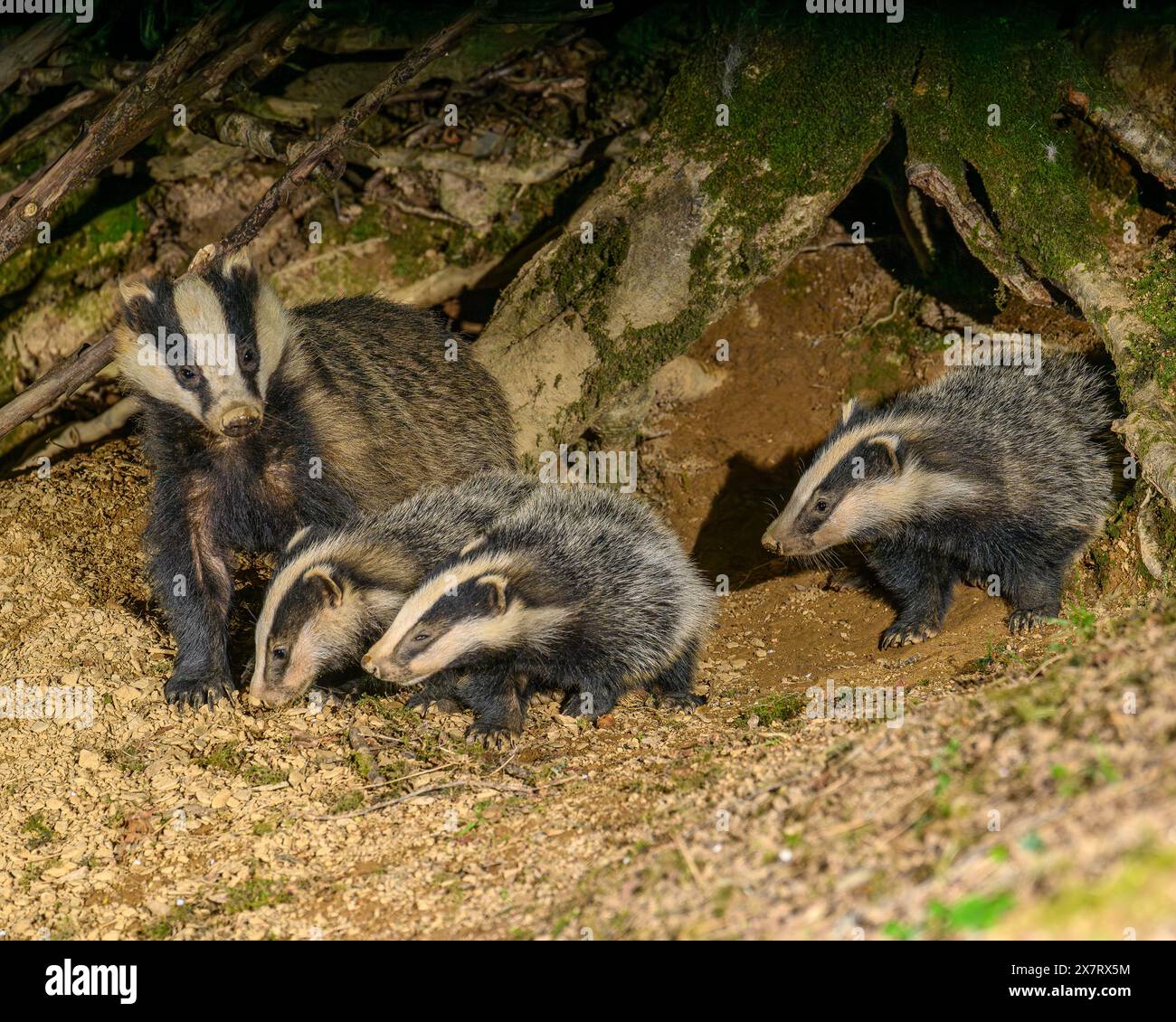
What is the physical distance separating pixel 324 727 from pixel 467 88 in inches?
187

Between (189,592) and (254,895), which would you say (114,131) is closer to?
(189,592)

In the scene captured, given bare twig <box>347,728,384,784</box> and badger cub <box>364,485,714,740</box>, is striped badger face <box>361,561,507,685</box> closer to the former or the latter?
badger cub <box>364,485,714,740</box>

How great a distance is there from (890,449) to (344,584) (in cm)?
259

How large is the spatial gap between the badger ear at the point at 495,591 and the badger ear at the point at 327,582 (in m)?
0.64

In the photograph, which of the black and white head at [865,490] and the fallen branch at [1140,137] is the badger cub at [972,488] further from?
the fallen branch at [1140,137]

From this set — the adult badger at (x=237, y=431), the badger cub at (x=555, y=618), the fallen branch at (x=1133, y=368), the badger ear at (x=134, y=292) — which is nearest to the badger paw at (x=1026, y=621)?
the fallen branch at (x=1133, y=368)

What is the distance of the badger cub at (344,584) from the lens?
5.03 metres

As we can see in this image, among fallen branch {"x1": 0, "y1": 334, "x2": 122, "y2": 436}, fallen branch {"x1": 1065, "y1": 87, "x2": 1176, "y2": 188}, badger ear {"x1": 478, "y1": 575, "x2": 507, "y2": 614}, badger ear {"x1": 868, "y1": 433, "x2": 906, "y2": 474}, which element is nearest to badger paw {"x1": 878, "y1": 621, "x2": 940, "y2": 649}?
badger ear {"x1": 868, "y1": 433, "x2": 906, "y2": 474}

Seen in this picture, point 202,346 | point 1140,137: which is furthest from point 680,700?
point 1140,137

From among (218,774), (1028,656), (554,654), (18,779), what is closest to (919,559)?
(1028,656)

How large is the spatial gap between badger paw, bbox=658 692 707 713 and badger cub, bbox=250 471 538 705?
3.77 ft

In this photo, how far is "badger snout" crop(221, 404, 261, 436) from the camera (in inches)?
192

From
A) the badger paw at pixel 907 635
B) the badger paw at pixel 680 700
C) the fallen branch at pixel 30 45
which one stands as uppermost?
the fallen branch at pixel 30 45

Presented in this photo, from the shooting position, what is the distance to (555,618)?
16.7ft
